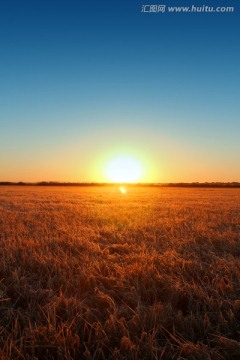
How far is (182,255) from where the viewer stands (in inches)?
203

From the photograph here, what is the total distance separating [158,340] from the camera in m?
2.58

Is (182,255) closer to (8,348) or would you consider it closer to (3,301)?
(3,301)

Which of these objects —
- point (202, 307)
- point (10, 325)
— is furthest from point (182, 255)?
point (10, 325)

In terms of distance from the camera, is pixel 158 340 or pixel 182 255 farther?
pixel 182 255

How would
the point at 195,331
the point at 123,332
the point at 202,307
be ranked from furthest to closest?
the point at 202,307 → the point at 195,331 → the point at 123,332

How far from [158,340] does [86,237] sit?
14.6ft

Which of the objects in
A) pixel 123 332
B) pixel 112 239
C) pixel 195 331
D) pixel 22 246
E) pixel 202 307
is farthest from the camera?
pixel 112 239

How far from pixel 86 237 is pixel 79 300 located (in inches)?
144

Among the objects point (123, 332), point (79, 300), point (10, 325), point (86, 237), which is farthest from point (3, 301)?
point (86, 237)

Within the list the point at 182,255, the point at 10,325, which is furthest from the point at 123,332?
the point at 182,255

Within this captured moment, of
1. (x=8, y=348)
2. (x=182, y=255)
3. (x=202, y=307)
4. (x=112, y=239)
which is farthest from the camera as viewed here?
(x=112, y=239)

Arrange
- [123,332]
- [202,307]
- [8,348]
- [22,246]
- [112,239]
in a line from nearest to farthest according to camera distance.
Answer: [8,348] → [123,332] → [202,307] → [22,246] → [112,239]

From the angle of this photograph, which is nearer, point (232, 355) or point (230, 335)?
point (232, 355)

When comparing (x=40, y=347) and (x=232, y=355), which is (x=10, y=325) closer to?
(x=40, y=347)
